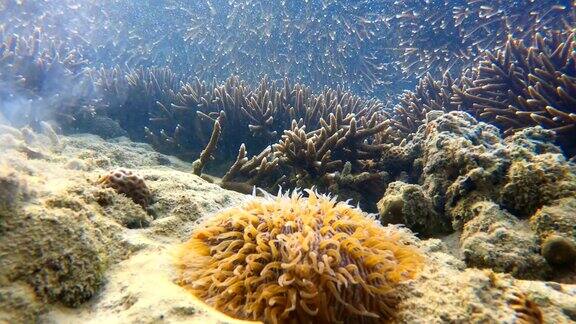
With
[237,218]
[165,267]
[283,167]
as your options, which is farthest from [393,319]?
[283,167]

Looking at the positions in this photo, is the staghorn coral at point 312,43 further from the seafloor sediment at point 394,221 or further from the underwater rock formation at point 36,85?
the seafloor sediment at point 394,221

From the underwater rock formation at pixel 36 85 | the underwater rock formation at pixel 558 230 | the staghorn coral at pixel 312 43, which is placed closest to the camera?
the underwater rock formation at pixel 558 230

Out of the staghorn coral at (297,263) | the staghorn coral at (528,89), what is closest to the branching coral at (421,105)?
the staghorn coral at (528,89)

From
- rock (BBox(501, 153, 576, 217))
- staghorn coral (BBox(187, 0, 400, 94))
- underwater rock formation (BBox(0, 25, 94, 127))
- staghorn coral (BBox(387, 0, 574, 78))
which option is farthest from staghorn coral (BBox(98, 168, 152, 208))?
staghorn coral (BBox(187, 0, 400, 94))

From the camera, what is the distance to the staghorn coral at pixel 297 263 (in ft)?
5.40

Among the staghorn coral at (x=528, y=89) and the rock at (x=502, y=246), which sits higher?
the staghorn coral at (x=528, y=89)

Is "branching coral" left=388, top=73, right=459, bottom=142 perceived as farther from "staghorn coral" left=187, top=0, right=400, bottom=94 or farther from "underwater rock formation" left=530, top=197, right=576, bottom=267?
"staghorn coral" left=187, top=0, right=400, bottom=94

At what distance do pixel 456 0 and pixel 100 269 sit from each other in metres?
10.4

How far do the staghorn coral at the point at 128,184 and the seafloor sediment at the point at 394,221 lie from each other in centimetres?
6

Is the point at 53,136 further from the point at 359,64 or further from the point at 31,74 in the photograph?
the point at 359,64

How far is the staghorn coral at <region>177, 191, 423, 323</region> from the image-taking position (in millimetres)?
1645

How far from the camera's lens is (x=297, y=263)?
5.59 ft

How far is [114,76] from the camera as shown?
7.29m

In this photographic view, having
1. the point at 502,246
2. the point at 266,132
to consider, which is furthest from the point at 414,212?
the point at 266,132
